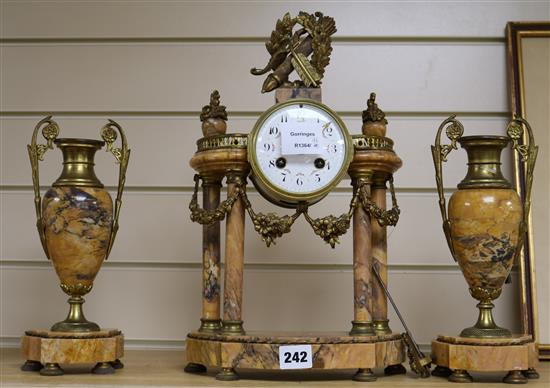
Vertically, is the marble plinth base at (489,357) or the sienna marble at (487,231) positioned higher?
the sienna marble at (487,231)

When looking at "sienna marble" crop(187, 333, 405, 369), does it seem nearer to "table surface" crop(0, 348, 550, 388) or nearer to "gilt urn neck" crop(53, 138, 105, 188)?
"table surface" crop(0, 348, 550, 388)

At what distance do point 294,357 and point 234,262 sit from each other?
0.19m

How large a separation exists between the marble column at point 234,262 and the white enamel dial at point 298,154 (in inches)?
1.9

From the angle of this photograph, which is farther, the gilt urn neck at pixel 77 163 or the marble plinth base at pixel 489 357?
the gilt urn neck at pixel 77 163

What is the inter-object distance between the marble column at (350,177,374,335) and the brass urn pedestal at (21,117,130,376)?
0.41m

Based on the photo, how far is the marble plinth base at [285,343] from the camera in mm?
1274

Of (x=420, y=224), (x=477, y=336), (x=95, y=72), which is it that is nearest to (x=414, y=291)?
(x=420, y=224)

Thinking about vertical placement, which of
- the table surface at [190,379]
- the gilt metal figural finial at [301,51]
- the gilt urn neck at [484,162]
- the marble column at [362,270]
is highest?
the gilt metal figural finial at [301,51]

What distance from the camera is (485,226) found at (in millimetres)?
1314

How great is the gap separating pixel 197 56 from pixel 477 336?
2.96 feet

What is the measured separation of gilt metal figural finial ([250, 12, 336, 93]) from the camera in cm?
140

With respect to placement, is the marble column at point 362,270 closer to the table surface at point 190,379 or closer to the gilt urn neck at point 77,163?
the table surface at point 190,379

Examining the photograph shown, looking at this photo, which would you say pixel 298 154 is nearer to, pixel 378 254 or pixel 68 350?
pixel 378 254

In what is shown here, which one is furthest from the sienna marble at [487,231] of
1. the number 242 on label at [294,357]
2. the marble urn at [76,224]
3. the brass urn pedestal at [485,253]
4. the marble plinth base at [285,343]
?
the marble urn at [76,224]
